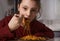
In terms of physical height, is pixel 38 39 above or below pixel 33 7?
below

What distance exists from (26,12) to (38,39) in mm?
106

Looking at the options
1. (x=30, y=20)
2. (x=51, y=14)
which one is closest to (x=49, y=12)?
(x=51, y=14)

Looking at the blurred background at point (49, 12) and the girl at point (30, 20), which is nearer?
the girl at point (30, 20)

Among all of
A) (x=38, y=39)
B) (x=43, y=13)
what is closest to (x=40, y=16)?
(x=43, y=13)

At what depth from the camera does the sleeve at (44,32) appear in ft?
1.87

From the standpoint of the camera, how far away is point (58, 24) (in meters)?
0.65

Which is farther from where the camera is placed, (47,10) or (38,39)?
(47,10)

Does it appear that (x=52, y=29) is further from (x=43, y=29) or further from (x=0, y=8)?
(x=0, y=8)

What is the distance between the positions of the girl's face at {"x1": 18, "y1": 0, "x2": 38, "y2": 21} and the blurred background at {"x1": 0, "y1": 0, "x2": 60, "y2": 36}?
6cm

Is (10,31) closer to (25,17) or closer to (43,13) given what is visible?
(25,17)

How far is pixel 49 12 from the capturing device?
64 cm

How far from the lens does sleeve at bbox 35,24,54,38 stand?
57 cm

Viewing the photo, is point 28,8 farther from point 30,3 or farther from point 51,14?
point 51,14

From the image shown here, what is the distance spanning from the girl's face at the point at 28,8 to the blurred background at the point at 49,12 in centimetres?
6
